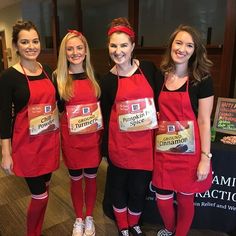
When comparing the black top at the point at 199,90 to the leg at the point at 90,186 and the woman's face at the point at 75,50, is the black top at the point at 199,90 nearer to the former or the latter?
the woman's face at the point at 75,50

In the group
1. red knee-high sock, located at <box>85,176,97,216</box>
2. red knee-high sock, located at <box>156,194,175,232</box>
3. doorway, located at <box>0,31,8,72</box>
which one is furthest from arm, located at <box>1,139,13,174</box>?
doorway, located at <box>0,31,8,72</box>

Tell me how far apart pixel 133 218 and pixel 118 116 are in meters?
0.68

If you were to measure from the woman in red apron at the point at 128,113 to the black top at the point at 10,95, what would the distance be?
41 cm

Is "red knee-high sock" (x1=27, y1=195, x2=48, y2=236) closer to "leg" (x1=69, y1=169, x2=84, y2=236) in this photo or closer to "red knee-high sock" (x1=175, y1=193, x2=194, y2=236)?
"leg" (x1=69, y1=169, x2=84, y2=236)

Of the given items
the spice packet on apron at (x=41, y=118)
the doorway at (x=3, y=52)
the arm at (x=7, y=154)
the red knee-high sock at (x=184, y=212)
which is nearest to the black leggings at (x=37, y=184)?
the arm at (x=7, y=154)

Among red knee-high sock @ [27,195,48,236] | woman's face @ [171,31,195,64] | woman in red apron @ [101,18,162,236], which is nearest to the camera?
woman's face @ [171,31,195,64]

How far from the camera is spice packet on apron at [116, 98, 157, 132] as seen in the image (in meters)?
1.37

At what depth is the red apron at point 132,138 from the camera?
1.38 m

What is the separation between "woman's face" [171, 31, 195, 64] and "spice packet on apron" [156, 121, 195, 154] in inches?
12.1

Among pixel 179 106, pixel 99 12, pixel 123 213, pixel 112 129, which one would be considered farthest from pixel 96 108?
pixel 99 12

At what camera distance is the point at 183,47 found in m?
1.26

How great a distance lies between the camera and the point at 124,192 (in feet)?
5.29

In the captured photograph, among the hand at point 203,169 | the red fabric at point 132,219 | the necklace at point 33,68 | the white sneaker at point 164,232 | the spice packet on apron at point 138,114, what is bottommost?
the white sneaker at point 164,232

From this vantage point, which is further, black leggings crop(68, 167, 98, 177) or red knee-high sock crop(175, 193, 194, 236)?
black leggings crop(68, 167, 98, 177)
